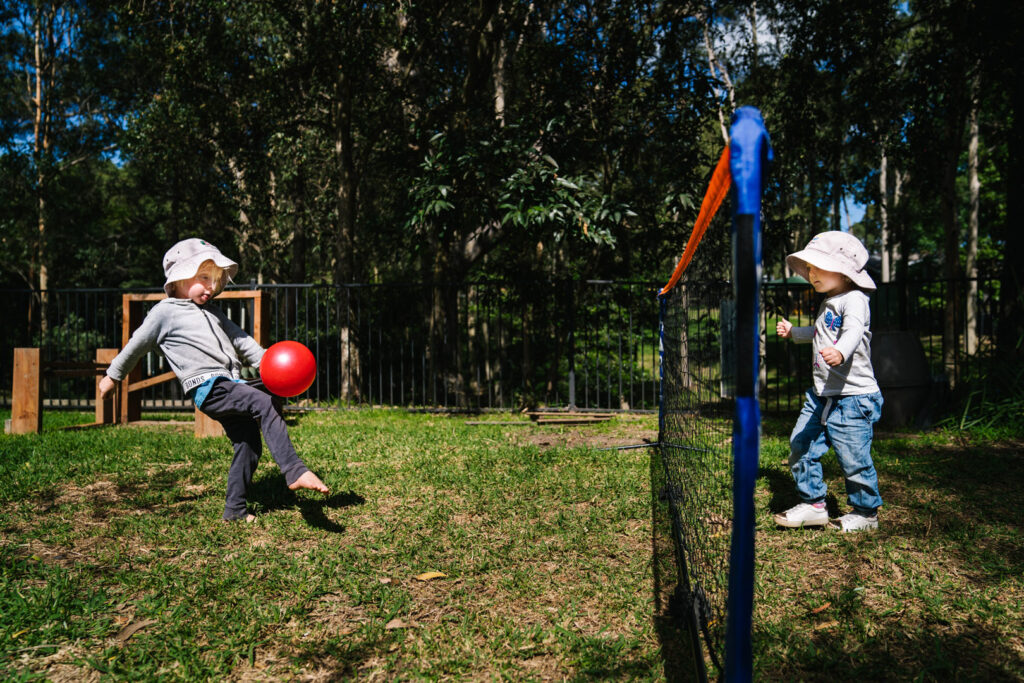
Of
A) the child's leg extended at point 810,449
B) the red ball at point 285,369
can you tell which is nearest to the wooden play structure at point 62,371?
the red ball at point 285,369

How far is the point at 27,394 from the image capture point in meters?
7.27

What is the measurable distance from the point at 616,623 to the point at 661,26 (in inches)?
390

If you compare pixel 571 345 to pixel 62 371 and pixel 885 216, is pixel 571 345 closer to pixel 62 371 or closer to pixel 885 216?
pixel 62 371

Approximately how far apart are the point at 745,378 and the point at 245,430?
3544mm

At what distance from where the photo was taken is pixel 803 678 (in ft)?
8.20

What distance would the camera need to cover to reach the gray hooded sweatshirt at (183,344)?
405 cm

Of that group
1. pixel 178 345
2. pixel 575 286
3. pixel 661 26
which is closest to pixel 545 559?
pixel 178 345

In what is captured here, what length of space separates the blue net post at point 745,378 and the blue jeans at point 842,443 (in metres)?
2.69

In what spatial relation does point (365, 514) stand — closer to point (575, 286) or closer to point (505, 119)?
point (575, 286)

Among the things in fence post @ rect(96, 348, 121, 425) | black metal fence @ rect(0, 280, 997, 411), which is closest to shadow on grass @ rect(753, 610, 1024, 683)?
black metal fence @ rect(0, 280, 997, 411)

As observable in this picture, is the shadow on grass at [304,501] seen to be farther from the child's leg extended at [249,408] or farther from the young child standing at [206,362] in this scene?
the child's leg extended at [249,408]

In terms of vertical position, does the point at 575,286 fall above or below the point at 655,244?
below

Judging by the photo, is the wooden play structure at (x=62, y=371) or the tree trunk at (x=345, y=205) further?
the tree trunk at (x=345, y=205)

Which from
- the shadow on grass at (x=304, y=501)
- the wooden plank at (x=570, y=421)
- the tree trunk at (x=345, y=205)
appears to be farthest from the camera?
the tree trunk at (x=345, y=205)
